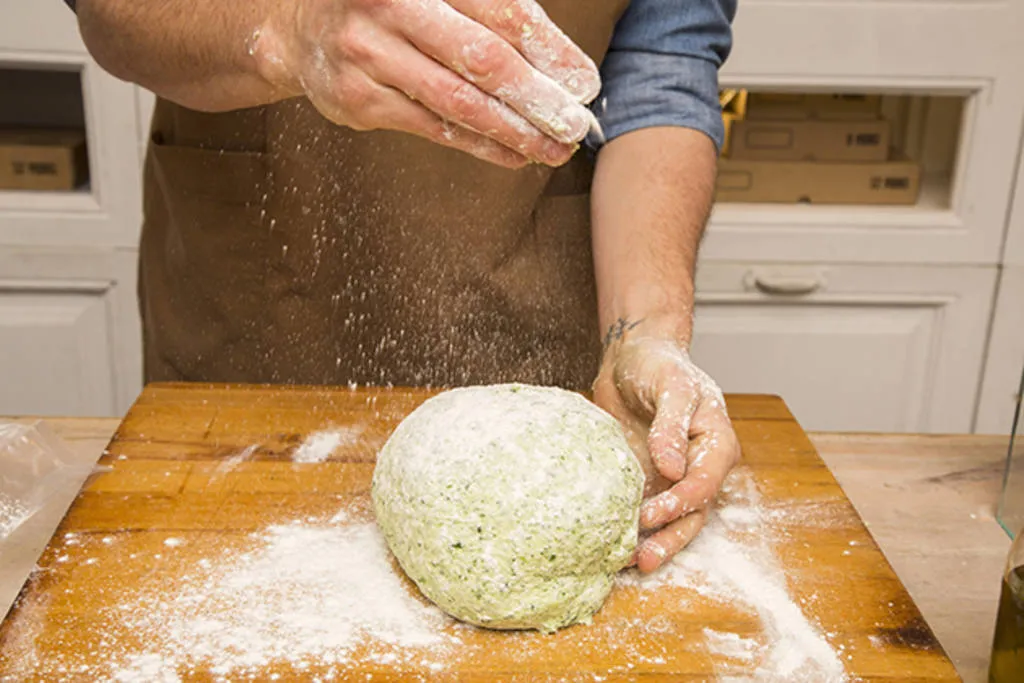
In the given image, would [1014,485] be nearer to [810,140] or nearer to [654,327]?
[654,327]

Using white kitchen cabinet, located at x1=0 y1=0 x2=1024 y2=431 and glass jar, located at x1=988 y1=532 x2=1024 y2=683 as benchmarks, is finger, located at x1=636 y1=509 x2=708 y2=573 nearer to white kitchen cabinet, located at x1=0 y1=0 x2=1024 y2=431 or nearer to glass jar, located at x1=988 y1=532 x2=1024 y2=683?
glass jar, located at x1=988 y1=532 x2=1024 y2=683

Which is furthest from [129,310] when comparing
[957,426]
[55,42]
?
[957,426]

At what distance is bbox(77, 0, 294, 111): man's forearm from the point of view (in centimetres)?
103

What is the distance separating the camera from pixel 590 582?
3.23ft

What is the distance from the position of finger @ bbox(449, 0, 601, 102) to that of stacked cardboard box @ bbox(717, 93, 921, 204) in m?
1.41

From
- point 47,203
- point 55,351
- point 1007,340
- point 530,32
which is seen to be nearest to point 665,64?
point 530,32

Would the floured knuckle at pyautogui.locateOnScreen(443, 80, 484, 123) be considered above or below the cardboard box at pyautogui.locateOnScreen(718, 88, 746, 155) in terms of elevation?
above

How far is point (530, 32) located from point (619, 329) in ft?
1.79

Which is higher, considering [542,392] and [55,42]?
[55,42]

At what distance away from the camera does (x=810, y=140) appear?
2244 millimetres

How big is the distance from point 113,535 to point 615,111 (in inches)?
34.6

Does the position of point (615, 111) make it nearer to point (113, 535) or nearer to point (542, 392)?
point (542, 392)

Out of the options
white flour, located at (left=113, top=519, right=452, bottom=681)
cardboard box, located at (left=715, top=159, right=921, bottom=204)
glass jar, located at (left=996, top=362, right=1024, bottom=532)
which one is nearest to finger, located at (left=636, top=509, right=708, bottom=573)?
white flour, located at (left=113, top=519, right=452, bottom=681)

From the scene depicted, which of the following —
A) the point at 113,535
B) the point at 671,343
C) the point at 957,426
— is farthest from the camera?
the point at 957,426
